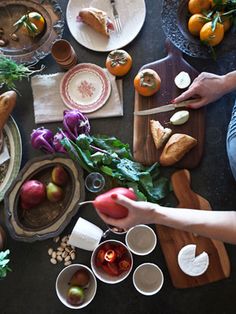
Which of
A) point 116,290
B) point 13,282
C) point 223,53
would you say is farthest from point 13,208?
point 223,53

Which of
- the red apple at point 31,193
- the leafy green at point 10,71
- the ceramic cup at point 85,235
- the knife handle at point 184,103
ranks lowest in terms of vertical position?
the ceramic cup at point 85,235

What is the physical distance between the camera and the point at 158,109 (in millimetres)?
1194

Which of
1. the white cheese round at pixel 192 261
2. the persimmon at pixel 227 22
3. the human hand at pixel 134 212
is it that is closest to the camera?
the human hand at pixel 134 212

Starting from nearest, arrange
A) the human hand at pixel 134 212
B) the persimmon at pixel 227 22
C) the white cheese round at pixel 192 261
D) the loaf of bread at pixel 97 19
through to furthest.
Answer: the human hand at pixel 134 212 < the white cheese round at pixel 192 261 < the persimmon at pixel 227 22 < the loaf of bread at pixel 97 19

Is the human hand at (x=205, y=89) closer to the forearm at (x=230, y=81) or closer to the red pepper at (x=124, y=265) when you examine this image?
the forearm at (x=230, y=81)

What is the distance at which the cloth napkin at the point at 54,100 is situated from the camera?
124cm

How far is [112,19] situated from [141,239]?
757 mm

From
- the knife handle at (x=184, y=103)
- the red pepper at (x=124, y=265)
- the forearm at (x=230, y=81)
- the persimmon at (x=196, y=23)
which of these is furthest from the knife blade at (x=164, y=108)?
the red pepper at (x=124, y=265)

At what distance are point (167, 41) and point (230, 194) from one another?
1.76ft

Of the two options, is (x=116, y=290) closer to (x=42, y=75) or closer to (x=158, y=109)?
(x=158, y=109)

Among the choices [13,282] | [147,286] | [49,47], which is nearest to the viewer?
[147,286]

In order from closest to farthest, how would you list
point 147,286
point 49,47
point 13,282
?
1. point 147,286
2. point 13,282
3. point 49,47

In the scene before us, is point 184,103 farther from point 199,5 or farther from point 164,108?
point 199,5

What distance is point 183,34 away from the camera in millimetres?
1200
